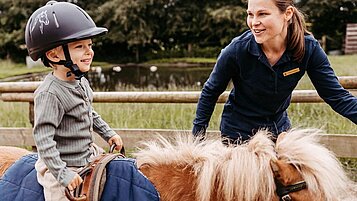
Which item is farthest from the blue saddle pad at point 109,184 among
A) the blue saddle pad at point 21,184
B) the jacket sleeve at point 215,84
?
the jacket sleeve at point 215,84

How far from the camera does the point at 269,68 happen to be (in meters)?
2.43

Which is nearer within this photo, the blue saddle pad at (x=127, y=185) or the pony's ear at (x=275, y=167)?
the pony's ear at (x=275, y=167)

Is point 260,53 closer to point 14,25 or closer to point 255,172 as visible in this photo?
point 255,172

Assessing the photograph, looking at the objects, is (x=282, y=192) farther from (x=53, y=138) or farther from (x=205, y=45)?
(x=205, y=45)

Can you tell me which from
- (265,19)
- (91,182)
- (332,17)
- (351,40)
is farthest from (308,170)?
(332,17)

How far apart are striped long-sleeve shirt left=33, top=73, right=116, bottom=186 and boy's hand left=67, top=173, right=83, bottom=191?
0.05 ft

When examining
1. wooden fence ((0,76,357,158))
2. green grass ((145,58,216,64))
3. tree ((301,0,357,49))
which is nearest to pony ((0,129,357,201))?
wooden fence ((0,76,357,158))

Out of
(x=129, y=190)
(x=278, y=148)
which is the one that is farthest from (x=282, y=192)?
(x=129, y=190)

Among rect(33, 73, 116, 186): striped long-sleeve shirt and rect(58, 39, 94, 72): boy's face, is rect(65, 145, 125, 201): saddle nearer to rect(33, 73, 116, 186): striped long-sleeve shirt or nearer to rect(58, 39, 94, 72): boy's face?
rect(33, 73, 116, 186): striped long-sleeve shirt

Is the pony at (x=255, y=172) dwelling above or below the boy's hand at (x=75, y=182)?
above

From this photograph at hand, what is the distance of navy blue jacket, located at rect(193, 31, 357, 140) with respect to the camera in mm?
2443

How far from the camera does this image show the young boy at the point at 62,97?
1.84m

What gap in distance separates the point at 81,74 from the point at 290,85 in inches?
44.0

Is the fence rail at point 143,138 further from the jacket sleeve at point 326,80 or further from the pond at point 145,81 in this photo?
the pond at point 145,81
